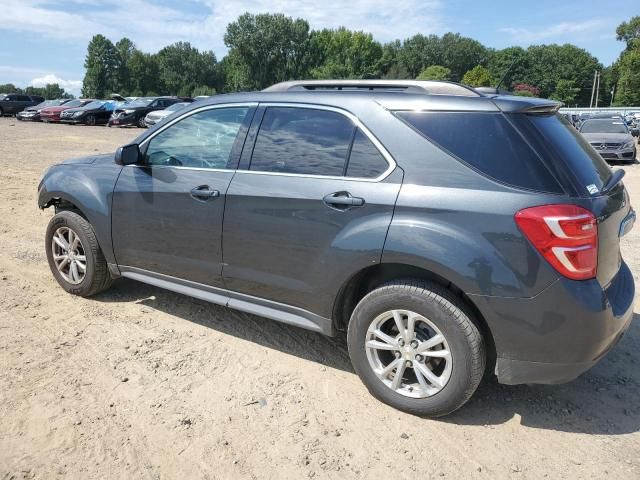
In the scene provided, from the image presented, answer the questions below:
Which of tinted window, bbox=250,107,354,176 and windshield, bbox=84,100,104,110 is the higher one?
tinted window, bbox=250,107,354,176

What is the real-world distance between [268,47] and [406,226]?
3595 inches

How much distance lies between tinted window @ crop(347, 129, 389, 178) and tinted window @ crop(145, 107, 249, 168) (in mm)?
966

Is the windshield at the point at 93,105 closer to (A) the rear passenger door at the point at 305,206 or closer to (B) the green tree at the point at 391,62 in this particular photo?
(A) the rear passenger door at the point at 305,206

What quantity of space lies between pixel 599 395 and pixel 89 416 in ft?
10.00

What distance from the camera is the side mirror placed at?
402cm

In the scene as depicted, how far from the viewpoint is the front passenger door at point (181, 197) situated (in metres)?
3.69

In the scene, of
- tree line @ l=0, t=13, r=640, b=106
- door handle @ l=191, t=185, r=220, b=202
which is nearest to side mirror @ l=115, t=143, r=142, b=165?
door handle @ l=191, t=185, r=220, b=202

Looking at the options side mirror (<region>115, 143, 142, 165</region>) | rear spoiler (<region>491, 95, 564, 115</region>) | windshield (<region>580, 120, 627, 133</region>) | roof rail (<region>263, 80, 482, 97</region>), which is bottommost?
windshield (<region>580, 120, 627, 133</region>)

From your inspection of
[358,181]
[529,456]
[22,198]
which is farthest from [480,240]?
[22,198]

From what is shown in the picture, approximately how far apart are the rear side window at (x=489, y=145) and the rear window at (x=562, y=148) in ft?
0.23

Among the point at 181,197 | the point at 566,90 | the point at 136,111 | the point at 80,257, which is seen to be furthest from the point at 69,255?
the point at 566,90

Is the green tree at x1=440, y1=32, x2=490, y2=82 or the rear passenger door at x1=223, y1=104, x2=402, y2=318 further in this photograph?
the green tree at x1=440, y1=32, x2=490, y2=82

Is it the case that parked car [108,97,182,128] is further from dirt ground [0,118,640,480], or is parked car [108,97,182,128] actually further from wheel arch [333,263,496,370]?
wheel arch [333,263,496,370]

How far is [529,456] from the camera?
2754 millimetres
